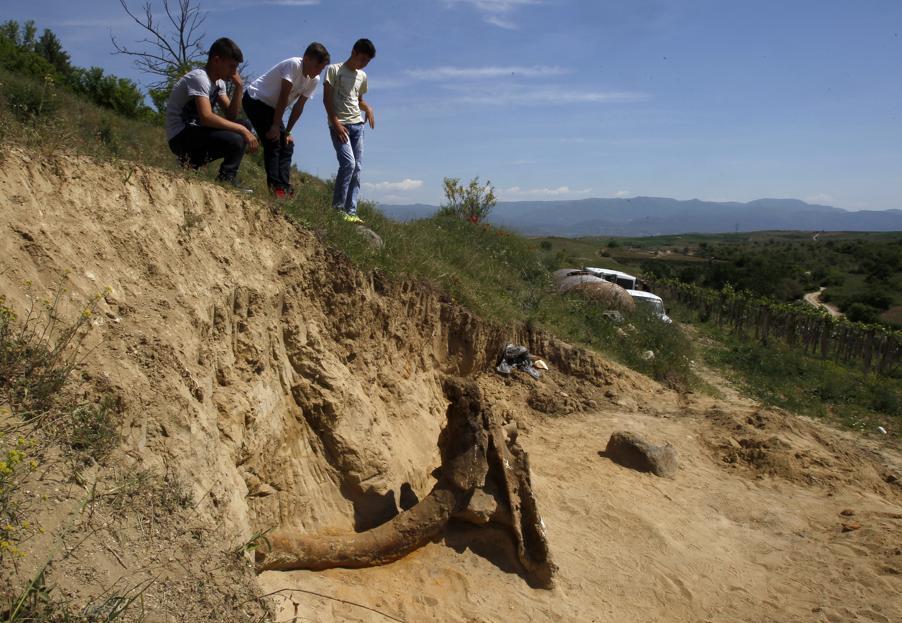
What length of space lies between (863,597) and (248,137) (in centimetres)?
680

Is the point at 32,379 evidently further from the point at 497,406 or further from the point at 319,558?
the point at 497,406

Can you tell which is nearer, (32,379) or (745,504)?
(32,379)

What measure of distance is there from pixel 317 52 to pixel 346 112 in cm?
106

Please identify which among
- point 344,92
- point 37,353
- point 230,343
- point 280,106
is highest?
point 344,92

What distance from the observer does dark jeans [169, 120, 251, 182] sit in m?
5.45

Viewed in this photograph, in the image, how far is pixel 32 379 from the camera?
9.55 ft

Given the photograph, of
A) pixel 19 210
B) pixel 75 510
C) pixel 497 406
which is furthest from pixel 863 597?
pixel 19 210

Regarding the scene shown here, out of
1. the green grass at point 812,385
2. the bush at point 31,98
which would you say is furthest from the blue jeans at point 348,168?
the green grass at point 812,385

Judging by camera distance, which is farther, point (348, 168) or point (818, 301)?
point (818, 301)

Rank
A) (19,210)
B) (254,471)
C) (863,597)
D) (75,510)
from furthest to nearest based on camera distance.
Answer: (863,597), (254,471), (19,210), (75,510)

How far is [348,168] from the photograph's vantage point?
7.20 metres

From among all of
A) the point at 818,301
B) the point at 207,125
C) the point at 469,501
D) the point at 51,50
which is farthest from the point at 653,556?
the point at 818,301

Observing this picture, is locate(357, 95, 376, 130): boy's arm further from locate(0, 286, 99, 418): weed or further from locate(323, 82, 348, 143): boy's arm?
locate(0, 286, 99, 418): weed

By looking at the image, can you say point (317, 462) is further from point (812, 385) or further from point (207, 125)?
point (812, 385)
